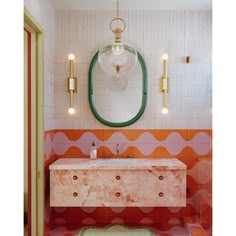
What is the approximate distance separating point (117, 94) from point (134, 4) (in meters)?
0.95

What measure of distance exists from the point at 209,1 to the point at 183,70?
73 centimetres

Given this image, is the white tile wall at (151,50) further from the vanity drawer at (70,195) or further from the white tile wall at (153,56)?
the vanity drawer at (70,195)

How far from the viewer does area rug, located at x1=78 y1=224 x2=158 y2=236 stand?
2.80 metres

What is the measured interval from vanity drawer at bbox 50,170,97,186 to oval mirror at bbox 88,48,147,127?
706mm

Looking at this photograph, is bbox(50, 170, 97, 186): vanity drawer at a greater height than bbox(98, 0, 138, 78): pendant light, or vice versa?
bbox(98, 0, 138, 78): pendant light

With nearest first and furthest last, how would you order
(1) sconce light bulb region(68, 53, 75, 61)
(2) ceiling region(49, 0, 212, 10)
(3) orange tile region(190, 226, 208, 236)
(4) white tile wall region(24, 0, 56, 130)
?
(4) white tile wall region(24, 0, 56, 130), (3) orange tile region(190, 226, 208, 236), (2) ceiling region(49, 0, 212, 10), (1) sconce light bulb region(68, 53, 75, 61)

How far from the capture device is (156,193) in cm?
259

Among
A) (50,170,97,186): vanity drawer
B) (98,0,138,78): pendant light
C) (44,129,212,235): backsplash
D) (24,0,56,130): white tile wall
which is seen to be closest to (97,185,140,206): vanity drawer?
(50,170,97,186): vanity drawer

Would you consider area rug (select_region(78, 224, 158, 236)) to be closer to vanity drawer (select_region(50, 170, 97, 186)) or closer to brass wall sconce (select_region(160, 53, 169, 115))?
vanity drawer (select_region(50, 170, 97, 186))

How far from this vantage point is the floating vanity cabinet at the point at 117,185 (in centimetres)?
259

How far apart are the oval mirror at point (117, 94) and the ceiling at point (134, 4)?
1.89ft

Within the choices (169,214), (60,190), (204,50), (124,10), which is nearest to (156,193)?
(169,214)
